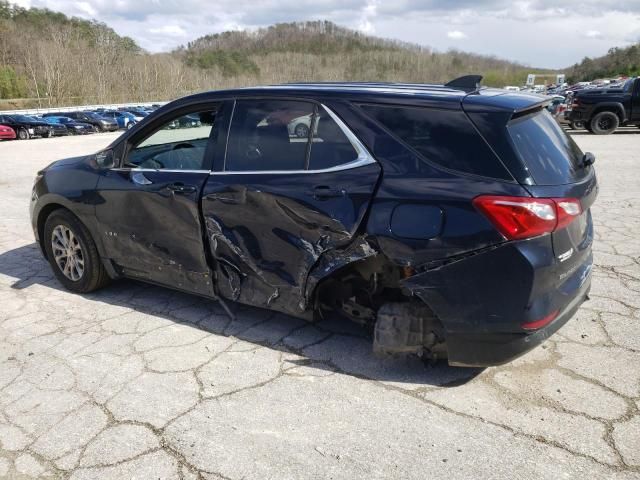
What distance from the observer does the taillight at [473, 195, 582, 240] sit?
244 centimetres

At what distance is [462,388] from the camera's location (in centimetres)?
287

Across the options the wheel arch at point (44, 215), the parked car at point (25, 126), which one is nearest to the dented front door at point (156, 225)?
the wheel arch at point (44, 215)

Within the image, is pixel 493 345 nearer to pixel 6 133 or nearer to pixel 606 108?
pixel 606 108

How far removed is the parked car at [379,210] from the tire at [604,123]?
15.8 metres

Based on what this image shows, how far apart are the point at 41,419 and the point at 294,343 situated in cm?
153

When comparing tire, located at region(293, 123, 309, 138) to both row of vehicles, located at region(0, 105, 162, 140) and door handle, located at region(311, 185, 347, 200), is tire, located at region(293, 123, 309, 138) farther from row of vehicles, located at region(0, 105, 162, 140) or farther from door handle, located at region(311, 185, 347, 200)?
row of vehicles, located at region(0, 105, 162, 140)

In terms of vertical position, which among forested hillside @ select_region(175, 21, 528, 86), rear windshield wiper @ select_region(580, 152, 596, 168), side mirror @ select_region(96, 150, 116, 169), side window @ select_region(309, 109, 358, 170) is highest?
forested hillside @ select_region(175, 21, 528, 86)

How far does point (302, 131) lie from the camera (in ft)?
10.3

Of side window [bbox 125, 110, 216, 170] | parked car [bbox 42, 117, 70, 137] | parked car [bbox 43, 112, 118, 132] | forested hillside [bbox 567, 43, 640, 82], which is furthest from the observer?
forested hillside [bbox 567, 43, 640, 82]

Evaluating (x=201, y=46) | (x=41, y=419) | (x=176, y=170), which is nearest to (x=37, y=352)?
(x=41, y=419)

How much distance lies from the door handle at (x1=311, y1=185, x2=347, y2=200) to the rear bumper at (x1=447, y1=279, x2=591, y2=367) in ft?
3.25

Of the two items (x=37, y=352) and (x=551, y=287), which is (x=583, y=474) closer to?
(x=551, y=287)

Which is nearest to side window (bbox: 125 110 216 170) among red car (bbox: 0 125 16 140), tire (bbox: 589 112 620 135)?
tire (bbox: 589 112 620 135)

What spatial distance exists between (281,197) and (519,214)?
1362 mm
